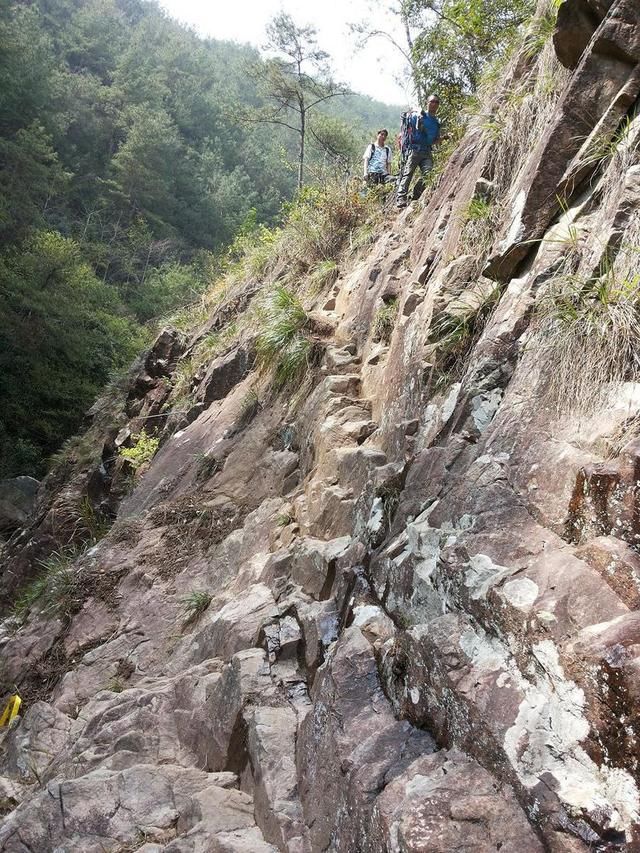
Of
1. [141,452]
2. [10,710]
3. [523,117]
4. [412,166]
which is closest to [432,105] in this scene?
[412,166]

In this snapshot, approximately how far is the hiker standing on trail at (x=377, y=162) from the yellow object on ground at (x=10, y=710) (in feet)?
26.4

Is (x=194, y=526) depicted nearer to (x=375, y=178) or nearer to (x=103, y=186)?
(x=375, y=178)

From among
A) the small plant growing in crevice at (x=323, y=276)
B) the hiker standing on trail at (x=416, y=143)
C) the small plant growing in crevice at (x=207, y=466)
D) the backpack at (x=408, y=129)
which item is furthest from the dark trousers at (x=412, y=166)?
the small plant growing in crevice at (x=207, y=466)

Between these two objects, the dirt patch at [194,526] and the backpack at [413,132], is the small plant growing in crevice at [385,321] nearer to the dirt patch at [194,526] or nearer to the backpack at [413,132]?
the dirt patch at [194,526]

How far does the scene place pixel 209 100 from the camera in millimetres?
53906

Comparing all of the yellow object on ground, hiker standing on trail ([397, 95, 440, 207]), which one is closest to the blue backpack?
hiker standing on trail ([397, 95, 440, 207])

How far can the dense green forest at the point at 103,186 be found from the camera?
1814cm

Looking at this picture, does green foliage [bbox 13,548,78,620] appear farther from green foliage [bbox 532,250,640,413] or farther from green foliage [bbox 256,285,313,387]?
green foliage [bbox 532,250,640,413]

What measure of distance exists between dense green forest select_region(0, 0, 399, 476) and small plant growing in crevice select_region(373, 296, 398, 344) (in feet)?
19.2

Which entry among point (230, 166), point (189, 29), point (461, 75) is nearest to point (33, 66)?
point (230, 166)

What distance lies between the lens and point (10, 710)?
547 cm

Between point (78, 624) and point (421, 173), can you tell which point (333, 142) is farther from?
point (78, 624)

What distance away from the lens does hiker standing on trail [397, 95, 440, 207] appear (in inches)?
284

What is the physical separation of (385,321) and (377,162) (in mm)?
4697
